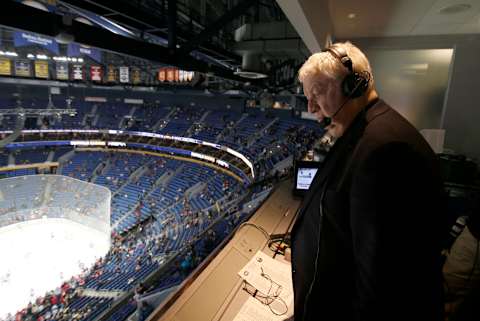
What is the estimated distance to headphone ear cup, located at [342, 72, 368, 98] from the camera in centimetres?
93

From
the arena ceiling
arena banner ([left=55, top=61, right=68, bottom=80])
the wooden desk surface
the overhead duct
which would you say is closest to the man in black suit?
the wooden desk surface

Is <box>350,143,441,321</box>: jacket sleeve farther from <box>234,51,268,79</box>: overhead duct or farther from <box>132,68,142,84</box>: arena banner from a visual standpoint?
<box>132,68,142,84</box>: arena banner

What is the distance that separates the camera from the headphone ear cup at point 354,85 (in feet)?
3.06

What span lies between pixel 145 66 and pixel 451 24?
18.9m

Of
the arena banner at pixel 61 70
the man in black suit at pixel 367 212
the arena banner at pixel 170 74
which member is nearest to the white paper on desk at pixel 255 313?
the man in black suit at pixel 367 212

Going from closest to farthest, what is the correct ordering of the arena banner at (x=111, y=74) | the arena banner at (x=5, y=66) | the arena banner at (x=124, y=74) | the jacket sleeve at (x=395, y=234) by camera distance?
1. the jacket sleeve at (x=395, y=234)
2. the arena banner at (x=5, y=66)
3. the arena banner at (x=124, y=74)
4. the arena banner at (x=111, y=74)

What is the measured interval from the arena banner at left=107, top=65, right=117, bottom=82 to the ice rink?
1032cm

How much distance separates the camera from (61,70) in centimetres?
1817

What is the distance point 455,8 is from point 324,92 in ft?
9.38

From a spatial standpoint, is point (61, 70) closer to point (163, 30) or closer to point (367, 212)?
point (163, 30)

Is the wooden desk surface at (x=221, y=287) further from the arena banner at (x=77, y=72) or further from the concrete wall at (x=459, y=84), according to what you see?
the arena banner at (x=77, y=72)

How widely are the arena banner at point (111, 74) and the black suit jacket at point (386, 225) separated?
69.0ft

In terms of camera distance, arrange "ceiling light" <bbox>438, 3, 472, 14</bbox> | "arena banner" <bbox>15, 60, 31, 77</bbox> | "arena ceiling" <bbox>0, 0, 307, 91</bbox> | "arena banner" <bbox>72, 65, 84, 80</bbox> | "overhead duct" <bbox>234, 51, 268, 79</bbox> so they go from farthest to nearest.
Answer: "arena banner" <bbox>72, 65, 84, 80</bbox> → "arena banner" <bbox>15, 60, 31, 77</bbox> → "overhead duct" <bbox>234, 51, 268, 79</bbox> → "ceiling light" <bbox>438, 3, 472, 14</bbox> → "arena ceiling" <bbox>0, 0, 307, 91</bbox>

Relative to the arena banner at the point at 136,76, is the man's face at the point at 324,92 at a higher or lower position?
lower
